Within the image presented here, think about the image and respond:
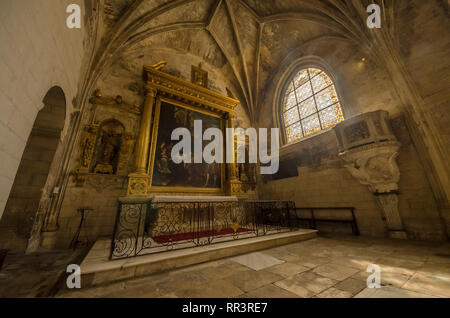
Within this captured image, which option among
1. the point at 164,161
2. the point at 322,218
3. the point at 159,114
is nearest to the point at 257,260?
the point at 322,218

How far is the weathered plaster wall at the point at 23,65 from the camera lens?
2047 mm

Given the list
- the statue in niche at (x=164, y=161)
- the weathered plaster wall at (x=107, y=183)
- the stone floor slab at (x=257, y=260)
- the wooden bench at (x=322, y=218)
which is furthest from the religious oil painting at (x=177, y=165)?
the stone floor slab at (x=257, y=260)

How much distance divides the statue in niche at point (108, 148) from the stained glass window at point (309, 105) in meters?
7.64

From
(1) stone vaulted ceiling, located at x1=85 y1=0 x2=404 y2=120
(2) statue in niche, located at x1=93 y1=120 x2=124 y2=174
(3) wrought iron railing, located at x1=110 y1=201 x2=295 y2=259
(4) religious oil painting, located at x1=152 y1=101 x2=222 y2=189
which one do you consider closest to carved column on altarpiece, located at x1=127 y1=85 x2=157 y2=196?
(4) religious oil painting, located at x1=152 y1=101 x2=222 y2=189

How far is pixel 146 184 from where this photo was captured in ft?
18.3

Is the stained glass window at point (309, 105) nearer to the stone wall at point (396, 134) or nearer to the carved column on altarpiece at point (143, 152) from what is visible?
the stone wall at point (396, 134)

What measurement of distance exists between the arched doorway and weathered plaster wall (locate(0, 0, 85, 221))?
123 centimetres

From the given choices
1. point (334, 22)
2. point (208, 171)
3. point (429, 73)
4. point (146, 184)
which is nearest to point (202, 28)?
point (334, 22)

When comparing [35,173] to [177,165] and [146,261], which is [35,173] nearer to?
[177,165]

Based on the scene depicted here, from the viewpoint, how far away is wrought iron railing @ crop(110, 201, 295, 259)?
3.82 m

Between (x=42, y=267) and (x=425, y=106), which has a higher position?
(x=425, y=106)

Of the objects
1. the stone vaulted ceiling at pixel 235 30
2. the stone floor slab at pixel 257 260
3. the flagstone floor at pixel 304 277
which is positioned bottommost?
the stone floor slab at pixel 257 260

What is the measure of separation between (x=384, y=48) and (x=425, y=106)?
215 cm
